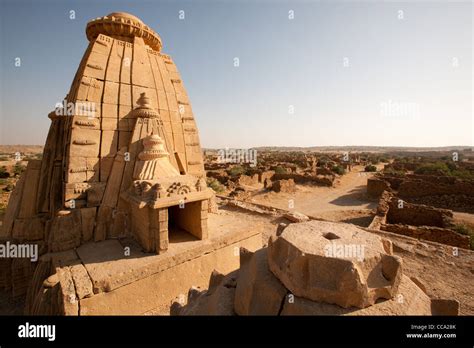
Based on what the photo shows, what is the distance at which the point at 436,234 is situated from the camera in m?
9.28

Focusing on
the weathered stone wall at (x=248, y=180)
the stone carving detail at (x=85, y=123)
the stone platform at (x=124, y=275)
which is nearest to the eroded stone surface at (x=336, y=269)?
the stone platform at (x=124, y=275)

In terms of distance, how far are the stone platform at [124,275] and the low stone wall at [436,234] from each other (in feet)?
26.1

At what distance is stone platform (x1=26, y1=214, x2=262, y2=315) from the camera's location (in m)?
4.02

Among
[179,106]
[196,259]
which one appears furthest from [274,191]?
[196,259]

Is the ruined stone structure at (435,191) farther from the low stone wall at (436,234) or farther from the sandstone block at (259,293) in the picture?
the sandstone block at (259,293)

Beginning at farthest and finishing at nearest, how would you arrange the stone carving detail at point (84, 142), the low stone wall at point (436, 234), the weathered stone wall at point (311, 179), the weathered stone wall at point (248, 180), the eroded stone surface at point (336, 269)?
the weathered stone wall at point (311, 179), the weathered stone wall at point (248, 180), the low stone wall at point (436, 234), the stone carving detail at point (84, 142), the eroded stone surface at point (336, 269)

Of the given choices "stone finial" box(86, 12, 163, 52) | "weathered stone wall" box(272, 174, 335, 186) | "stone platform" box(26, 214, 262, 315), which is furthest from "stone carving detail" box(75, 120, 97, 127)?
"weathered stone wall" box(272, 174, 335, 186)

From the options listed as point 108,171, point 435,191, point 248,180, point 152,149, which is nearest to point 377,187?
point 435,191

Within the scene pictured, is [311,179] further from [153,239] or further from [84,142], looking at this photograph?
[84,142]

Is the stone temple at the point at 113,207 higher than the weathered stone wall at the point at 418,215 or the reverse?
higher

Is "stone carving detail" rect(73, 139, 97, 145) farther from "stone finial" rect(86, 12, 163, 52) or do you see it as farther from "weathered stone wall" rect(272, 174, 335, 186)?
"weathered stone wall" rect(272, 174, 335, 186)

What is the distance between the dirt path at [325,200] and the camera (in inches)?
617
